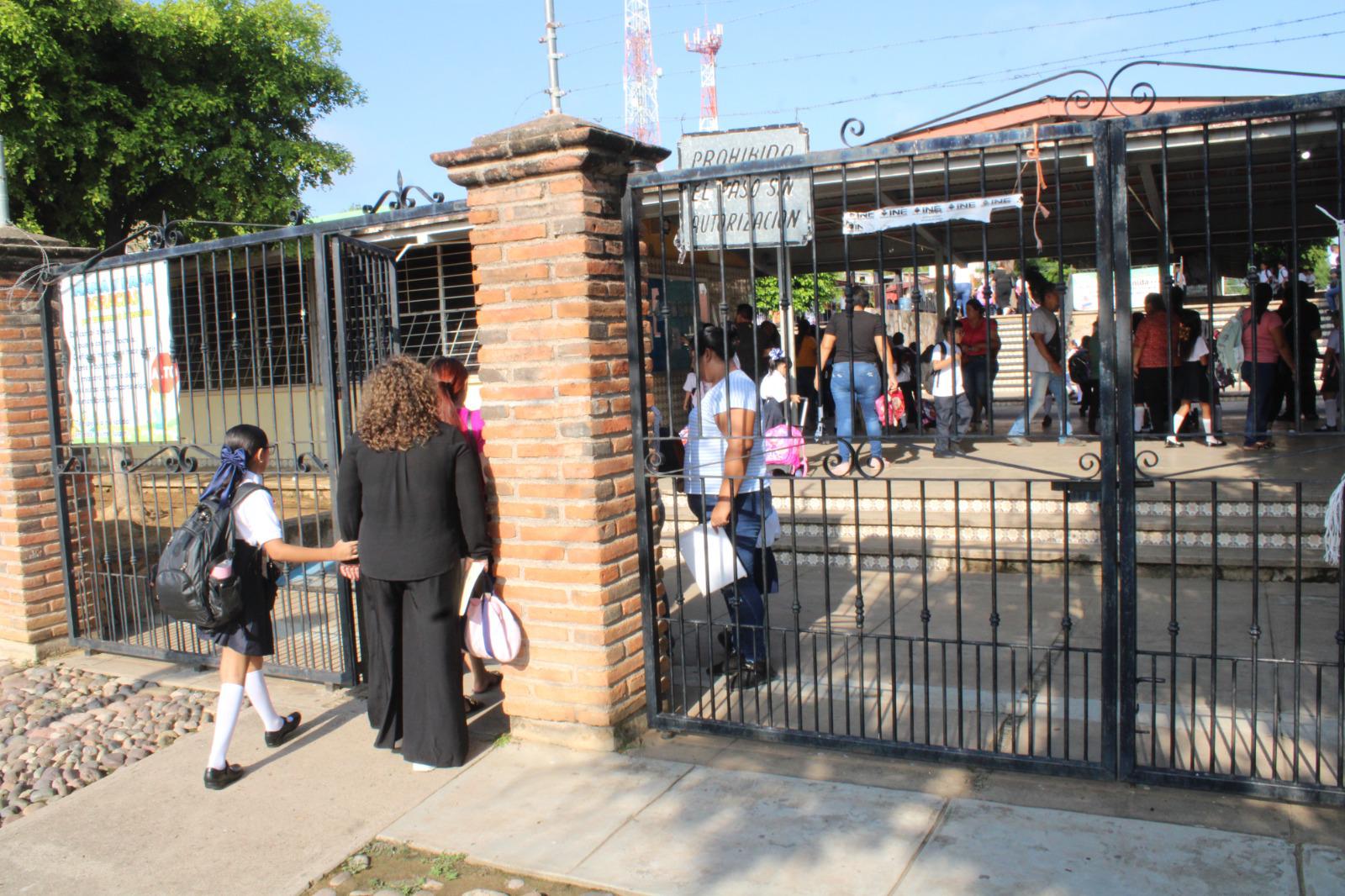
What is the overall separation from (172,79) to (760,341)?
12.0m

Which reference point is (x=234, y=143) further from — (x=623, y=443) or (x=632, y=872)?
(x=632, y=872)

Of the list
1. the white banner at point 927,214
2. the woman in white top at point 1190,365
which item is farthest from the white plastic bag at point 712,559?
the woman in white top at point 1190,365

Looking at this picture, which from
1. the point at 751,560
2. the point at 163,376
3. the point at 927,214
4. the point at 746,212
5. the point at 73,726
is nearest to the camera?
the point at 927,214

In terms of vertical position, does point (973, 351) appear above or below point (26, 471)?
above

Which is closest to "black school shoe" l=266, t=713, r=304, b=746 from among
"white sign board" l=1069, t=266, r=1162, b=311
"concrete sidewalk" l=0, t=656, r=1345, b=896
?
"concrete sidewalk" l=0, t=656, r=1345, b=896

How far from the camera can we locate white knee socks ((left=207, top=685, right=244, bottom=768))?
4.32 metres

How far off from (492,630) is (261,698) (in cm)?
122

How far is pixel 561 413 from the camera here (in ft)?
14.0

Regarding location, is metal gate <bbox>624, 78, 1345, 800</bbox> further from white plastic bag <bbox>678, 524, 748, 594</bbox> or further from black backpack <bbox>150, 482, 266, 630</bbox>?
black backpack <bbox>150, 482, 266, 630</bbox>

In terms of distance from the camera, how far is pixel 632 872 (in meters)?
→ 3.33

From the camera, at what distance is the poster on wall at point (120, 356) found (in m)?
6.11

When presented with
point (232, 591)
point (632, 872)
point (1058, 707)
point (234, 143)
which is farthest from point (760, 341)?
point (234, 143)

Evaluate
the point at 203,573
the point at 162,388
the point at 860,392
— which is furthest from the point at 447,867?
the point at 860,392

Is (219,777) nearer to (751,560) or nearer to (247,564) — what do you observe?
(247,564)
